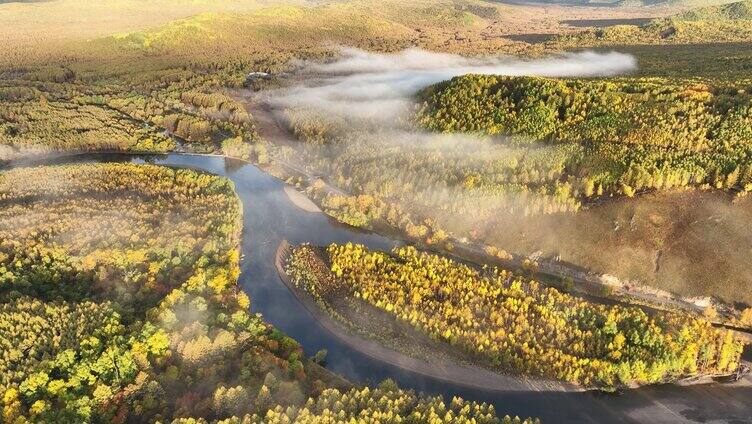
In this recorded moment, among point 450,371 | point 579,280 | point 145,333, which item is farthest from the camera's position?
point 579,280

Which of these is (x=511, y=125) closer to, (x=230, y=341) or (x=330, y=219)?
(x=330, y=219)

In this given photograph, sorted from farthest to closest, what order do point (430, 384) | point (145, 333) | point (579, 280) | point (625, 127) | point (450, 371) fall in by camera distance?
point (625, 127) → point (579, 280) → point (450, 371) → point (430, 384) → point (145, 333)

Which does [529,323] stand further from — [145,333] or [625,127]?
[625,127]

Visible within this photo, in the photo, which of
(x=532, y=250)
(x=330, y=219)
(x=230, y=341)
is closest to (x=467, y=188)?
(x=532, y=250)

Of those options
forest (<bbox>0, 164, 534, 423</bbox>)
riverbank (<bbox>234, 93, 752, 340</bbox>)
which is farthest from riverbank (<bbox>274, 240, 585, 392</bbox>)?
riverbank (<bbox>234, 93, 752, 340</bbox>)

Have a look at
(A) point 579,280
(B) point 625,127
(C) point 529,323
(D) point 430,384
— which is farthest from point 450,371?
(B) point 625,127

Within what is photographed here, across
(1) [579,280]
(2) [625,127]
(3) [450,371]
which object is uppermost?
(2) [625,127]
